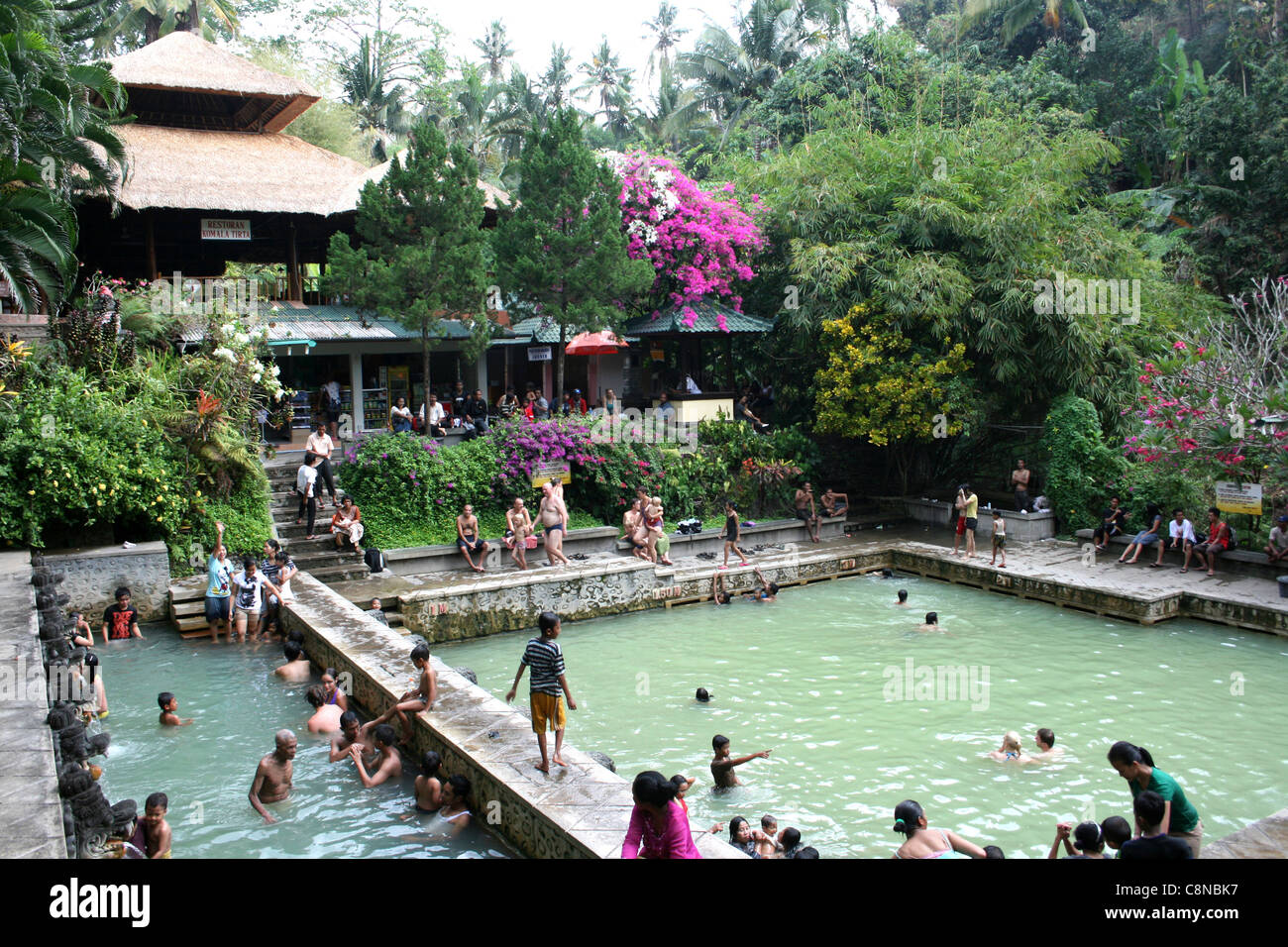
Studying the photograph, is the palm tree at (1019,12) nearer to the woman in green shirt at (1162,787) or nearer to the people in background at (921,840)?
the woman in green shirt at (1162,787)

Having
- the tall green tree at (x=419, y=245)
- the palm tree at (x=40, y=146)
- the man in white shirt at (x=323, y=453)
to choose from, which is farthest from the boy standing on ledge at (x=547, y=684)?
the palm tree at (x=40, y=146)

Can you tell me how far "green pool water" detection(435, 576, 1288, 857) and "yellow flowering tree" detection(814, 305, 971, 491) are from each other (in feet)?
14.4

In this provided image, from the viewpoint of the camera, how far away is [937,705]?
1151 centimetres

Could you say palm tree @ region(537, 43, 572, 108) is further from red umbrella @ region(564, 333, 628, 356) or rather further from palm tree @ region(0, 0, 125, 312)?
palm tree @ region(0, 0, 125, 312)

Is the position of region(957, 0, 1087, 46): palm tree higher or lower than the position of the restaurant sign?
higher

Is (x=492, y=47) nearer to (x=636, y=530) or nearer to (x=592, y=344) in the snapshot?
(x=592, y=344)

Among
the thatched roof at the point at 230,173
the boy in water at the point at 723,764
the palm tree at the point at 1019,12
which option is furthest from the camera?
the palm tree at the point at 1019,12

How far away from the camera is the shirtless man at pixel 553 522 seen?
16625 mm

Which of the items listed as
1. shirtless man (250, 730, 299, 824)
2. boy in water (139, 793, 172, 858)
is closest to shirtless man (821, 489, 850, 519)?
shirtless man (250, 730, 299, 824)

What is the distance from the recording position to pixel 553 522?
55.1ft

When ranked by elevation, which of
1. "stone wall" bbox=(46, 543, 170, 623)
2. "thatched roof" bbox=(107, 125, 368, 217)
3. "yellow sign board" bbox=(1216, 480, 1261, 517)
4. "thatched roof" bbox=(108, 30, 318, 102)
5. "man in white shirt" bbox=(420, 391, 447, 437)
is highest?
"thatched roof" bbox=(108, 30, 318, 102)

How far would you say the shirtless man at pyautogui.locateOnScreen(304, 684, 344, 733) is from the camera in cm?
996

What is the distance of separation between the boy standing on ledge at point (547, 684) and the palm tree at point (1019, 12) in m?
32.8
